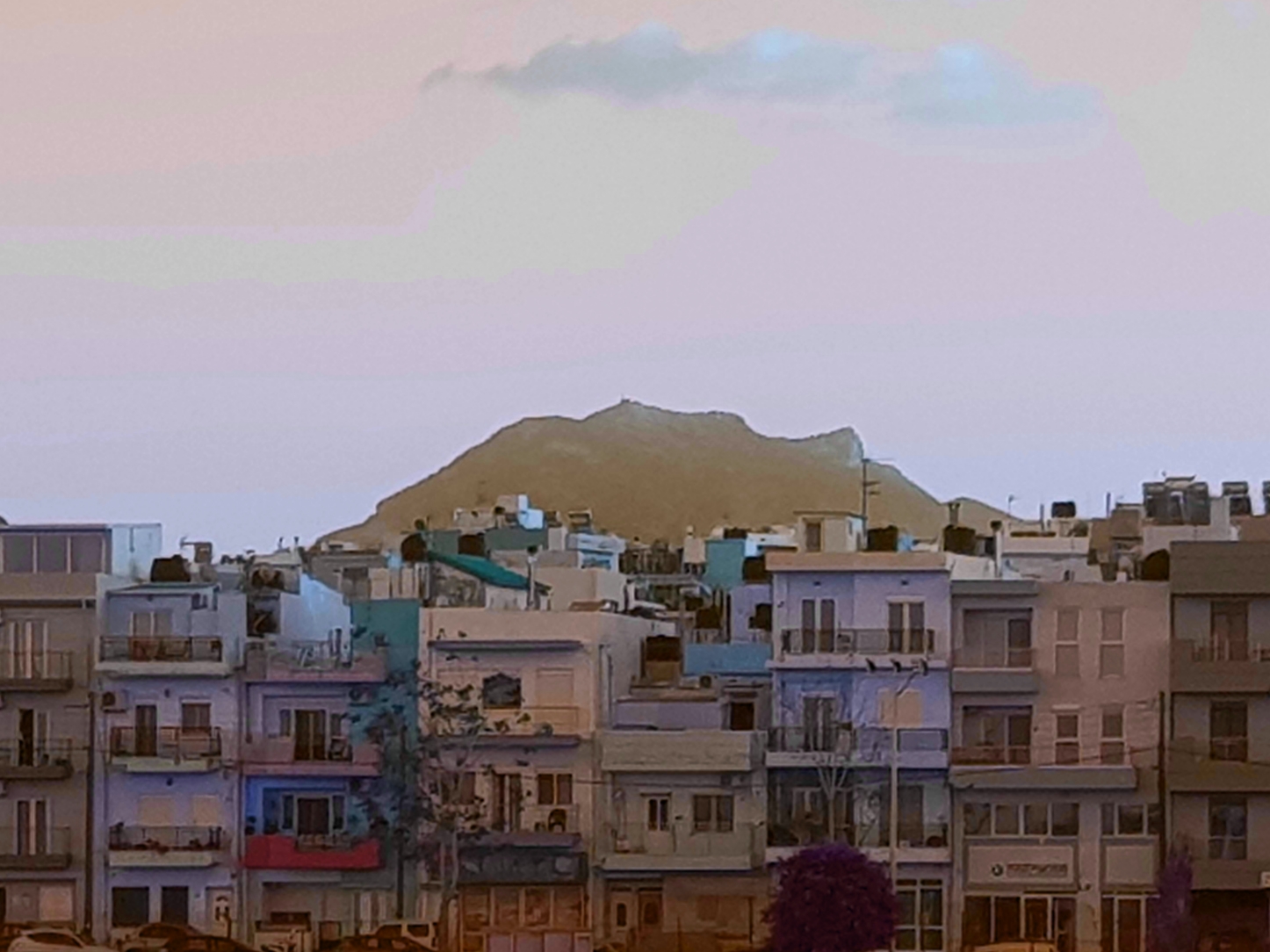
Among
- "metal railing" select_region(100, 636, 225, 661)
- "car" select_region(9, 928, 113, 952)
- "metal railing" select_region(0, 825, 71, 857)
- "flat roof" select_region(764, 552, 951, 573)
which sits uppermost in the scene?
"flat roof" select_region(764, 552, 951, 573)

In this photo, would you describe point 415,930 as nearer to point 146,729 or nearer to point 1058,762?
point 146,729

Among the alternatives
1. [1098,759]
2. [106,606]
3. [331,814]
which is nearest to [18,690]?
[106,606]

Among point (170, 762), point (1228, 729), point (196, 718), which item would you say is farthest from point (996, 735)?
point (170, 762)

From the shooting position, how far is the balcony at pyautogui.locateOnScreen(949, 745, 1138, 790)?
6309 centimetres

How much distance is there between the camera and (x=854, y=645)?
64.4 metres

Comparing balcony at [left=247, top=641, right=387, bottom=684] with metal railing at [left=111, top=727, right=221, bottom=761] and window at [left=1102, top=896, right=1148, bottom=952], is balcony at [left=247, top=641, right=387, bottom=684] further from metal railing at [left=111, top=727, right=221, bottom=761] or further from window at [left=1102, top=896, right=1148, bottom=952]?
window at [left=1102, top=896, right=1148, bottom=952]

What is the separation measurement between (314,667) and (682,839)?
7492 mm

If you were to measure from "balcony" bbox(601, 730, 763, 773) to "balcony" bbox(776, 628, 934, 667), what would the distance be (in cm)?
176

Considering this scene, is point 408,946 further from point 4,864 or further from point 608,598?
point 608,598

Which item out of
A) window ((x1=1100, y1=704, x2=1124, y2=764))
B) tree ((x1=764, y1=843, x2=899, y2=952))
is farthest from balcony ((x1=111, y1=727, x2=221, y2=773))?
window ((x1=1100, y1=704, x2=1124, y2=764))

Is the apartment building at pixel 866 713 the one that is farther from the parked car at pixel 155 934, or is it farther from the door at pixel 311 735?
the parked car at pixel 155 934

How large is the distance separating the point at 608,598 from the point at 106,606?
46.3 ft

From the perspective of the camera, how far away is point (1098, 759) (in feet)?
209

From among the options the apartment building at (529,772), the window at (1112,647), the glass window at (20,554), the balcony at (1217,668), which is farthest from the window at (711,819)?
the glass window at (20,554)
